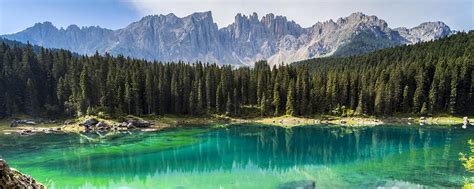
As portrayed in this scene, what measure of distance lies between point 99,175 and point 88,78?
6407 cm

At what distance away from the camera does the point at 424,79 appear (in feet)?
386

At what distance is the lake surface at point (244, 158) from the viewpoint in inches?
1780

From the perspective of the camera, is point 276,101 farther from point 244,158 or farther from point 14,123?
point 14,123

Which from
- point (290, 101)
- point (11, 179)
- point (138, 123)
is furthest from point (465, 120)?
point (11, 179)

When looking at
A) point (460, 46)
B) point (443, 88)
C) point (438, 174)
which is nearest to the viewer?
point (438, 174)

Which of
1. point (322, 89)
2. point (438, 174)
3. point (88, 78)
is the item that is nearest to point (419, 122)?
point (322, 89)

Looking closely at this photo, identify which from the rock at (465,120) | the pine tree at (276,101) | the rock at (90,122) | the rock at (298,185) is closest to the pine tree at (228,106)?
the pine tree at (276,101)

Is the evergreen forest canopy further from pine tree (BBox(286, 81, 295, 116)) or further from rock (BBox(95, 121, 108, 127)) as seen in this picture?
rock (BBox(95, 121, 108, 127))

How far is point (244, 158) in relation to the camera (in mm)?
61781

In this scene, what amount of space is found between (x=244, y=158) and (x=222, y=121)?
52.7 meters

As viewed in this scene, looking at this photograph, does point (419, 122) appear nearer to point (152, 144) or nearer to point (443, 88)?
point (443, 88)

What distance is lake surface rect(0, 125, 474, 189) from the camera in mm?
45206

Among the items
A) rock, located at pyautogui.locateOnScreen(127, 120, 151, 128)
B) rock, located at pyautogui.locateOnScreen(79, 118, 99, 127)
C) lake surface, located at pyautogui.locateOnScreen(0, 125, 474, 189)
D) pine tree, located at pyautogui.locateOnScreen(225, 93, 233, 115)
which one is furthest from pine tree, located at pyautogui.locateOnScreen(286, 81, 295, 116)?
rock, located at pyautogui.locateOnScreen(79, 118, 99, 127)

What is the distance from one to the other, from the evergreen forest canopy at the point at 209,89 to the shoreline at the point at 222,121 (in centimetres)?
387
